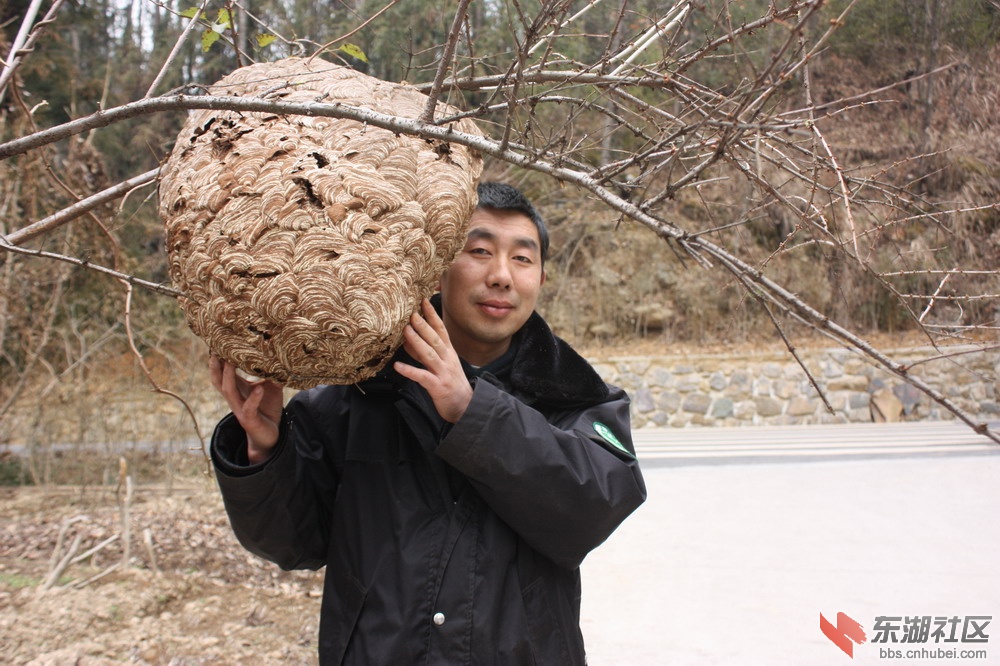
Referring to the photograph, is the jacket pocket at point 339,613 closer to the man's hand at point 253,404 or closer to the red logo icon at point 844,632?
the man's hand at point 253,404

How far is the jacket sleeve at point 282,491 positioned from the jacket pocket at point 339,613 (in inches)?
5.3

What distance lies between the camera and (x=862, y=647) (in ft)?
12.4

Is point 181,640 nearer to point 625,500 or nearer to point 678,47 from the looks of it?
point 625,500

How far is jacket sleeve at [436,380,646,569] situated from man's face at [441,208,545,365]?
0.31 metres

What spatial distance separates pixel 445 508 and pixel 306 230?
714 millimetres

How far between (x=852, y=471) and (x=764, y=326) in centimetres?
497

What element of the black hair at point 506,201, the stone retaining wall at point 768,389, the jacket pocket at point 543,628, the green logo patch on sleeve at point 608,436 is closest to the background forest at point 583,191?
the stone retaining wall at point 768,389

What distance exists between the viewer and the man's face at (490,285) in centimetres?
202

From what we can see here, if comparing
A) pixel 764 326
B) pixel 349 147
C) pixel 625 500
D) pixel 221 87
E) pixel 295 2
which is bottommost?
pixel 764 326

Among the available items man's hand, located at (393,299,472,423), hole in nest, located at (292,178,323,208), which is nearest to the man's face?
man's hand, located at (393,299,472,423)

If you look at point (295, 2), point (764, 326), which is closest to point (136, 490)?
point (295, 2)

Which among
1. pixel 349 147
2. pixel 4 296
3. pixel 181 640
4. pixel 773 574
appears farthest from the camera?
pixel 4 296

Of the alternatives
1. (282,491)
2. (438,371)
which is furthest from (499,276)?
(282,491)

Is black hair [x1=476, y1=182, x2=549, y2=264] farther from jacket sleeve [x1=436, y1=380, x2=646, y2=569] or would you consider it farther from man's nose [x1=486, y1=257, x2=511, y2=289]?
jacket sleeve [x1=436, y1=380, x2=646, y2=569]
